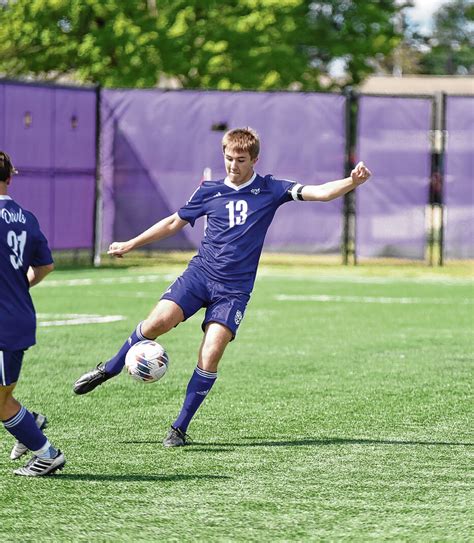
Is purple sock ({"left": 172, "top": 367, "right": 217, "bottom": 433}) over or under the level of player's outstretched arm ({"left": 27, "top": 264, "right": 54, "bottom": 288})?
under

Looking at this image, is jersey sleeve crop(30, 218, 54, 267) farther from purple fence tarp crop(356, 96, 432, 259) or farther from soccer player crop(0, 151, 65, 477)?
purple fence tarp crop(356, 96, 432, 259)

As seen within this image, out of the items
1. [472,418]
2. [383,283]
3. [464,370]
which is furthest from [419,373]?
[383,283]

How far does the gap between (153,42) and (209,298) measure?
2586 centimetres

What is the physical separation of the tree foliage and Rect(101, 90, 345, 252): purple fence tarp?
944cm

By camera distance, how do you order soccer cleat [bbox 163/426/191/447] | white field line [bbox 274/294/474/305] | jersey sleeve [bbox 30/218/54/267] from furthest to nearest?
1. white field line [bbox 274/294/474/305]
2. soccer cleat [bbox 163/426/191/447]
3. jersey sleeve [bbox 30/218/54/267]

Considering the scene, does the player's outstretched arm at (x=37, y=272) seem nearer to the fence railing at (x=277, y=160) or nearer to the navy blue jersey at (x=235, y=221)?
the navy blue jersey at (x=235, y=221)

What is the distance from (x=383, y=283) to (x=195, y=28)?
15228mm

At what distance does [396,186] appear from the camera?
2309 centimetres

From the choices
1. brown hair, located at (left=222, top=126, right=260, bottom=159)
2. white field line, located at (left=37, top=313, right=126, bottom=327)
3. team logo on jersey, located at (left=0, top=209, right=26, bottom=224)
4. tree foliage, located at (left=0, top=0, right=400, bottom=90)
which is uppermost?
tree foliage, located at (left=0, top=0, right=400, bottom=90)

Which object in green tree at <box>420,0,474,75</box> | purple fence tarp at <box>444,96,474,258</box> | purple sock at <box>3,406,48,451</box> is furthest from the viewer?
green tree at <box>420,0,474,75</box>

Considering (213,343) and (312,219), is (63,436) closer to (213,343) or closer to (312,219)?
(213,343)

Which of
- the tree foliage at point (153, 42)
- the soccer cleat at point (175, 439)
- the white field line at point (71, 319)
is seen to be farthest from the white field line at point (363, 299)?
the tree foliage at point (153, 42)

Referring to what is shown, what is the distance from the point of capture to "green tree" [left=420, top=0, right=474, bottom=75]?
99.5 metres

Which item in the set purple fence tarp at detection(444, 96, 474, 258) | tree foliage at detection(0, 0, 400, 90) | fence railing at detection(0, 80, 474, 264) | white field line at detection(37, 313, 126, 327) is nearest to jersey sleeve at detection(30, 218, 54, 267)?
white field line at detection(37, 313, 126, 327)
